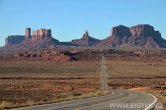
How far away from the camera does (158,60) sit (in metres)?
186

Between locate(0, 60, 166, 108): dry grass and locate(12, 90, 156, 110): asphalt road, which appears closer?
locate(12, 90, 156, 110): asphalt road

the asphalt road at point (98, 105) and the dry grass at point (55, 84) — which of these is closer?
the asphalt road at point (98, 105)

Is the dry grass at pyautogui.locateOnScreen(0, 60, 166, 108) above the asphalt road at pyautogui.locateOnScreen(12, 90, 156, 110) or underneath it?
underneath

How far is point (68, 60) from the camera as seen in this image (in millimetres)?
177250

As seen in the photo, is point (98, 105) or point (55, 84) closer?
point (98, 105)

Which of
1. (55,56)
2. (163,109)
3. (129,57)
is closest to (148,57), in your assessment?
(129,57)

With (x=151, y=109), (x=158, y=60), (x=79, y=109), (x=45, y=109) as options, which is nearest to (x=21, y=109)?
(x=45, y=109)

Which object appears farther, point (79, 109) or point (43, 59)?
point (43, 59)

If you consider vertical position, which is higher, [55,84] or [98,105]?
[98,105]

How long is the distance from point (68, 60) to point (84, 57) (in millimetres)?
10441

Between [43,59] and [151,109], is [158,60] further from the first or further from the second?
[151,109]

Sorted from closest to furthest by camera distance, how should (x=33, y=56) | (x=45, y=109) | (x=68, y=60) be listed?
(x=45, y=109), (x=68, y=60), (x=33, y=56)

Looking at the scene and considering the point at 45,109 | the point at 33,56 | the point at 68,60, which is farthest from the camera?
the point at 33,56

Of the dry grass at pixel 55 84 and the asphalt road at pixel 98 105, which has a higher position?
the asphalt road at pixel 98 105
